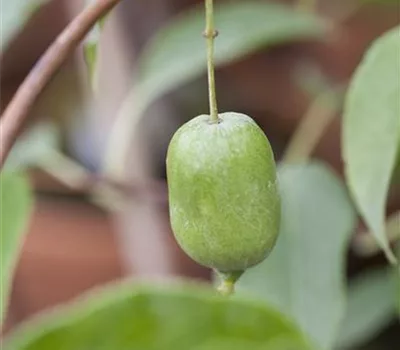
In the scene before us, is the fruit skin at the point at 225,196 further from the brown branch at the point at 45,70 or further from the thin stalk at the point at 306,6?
the thin stalk at the point at 306,6

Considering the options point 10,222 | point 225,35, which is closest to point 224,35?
point 225,35

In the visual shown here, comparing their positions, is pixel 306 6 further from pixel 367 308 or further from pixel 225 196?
pixel 225 196

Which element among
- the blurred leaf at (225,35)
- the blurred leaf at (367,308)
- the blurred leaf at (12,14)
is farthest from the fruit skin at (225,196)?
the blurred leaf at (367,308)

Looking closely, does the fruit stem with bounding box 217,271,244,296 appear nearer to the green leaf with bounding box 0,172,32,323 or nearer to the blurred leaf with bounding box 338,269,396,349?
the green leaf with bounding box 0,172,32,323

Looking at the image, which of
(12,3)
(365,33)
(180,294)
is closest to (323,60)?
(365,33)

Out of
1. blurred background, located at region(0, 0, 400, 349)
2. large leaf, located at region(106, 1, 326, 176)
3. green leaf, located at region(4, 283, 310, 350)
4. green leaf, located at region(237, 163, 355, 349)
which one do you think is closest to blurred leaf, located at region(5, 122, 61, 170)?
blurred background, located at region(0, 0, 400, 349)

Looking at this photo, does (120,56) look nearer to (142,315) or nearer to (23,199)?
(23,199)
